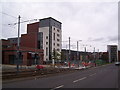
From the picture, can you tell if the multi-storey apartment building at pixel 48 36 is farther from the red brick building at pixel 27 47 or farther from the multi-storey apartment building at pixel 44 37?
the red brick building at pixel 27 47

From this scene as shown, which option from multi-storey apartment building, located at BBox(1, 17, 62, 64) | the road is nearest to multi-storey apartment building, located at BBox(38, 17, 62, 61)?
multi-storey apartment building, located at BBox(1, 17, 62, 64)

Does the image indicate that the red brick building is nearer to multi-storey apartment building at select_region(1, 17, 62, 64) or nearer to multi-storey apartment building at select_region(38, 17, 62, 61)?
multi-storey apartment building at select_region(1, 17, 62, 64)

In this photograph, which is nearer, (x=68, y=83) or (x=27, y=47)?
(x=68, y=83)

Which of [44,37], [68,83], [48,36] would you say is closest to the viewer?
[68,83]

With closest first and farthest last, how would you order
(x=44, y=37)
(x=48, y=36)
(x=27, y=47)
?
1. (x=27, y=47)
2. (x=44, y=37)
3. (x=48, y=36)

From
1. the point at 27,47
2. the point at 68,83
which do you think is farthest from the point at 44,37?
the point at 68,83

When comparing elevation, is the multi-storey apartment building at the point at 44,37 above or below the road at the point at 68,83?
above

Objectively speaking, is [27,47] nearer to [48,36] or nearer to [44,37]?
[44,37]

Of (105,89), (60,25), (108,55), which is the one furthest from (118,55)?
(105,89)

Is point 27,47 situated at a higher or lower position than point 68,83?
higher

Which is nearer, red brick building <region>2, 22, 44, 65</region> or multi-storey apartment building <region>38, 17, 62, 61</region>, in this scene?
red brick building <region>2, 22, 44, 65</region>

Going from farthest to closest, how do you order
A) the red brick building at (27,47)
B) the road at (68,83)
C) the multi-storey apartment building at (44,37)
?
the multi-storey apartment building at (44,37) → the red brick building at (27,47) → the road at (68,83)

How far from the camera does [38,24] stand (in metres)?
95.6

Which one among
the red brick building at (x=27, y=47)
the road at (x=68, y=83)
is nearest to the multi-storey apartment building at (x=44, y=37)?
the red brick building at (x=27, y=47)
